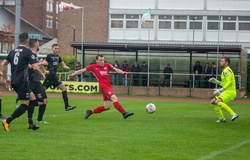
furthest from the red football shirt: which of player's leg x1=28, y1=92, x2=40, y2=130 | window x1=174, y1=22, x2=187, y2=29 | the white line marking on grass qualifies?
window x1=174, y1=22, x2=187, y2=29

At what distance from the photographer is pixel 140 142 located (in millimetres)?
11836

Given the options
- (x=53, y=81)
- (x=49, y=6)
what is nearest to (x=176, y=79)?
(x=53, y=81)

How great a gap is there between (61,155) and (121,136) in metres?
3.26

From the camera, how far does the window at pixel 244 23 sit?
199 ft

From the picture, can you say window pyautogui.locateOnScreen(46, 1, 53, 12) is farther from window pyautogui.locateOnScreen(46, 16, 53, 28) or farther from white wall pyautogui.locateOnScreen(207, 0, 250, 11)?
white wall pyautogui.locateOnScreen(207, 0, 250, 11)

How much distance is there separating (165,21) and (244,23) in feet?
25.9

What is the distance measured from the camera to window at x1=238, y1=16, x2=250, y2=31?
60.6 meters

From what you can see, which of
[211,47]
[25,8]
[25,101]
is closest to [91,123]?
[25,101]

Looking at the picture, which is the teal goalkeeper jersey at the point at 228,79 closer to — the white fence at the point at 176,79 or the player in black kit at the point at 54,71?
the player in black kit at the point at 54,71

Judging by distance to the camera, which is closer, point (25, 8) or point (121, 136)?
point (121, 136)

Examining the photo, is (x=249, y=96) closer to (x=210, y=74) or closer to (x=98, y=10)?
(x=210, y=74)

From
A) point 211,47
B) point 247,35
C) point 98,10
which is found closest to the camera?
point 211,47

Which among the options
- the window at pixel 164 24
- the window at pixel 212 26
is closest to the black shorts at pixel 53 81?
the window at pixel 212 26

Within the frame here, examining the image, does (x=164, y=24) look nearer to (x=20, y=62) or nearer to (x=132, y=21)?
(x=132, y=21)
